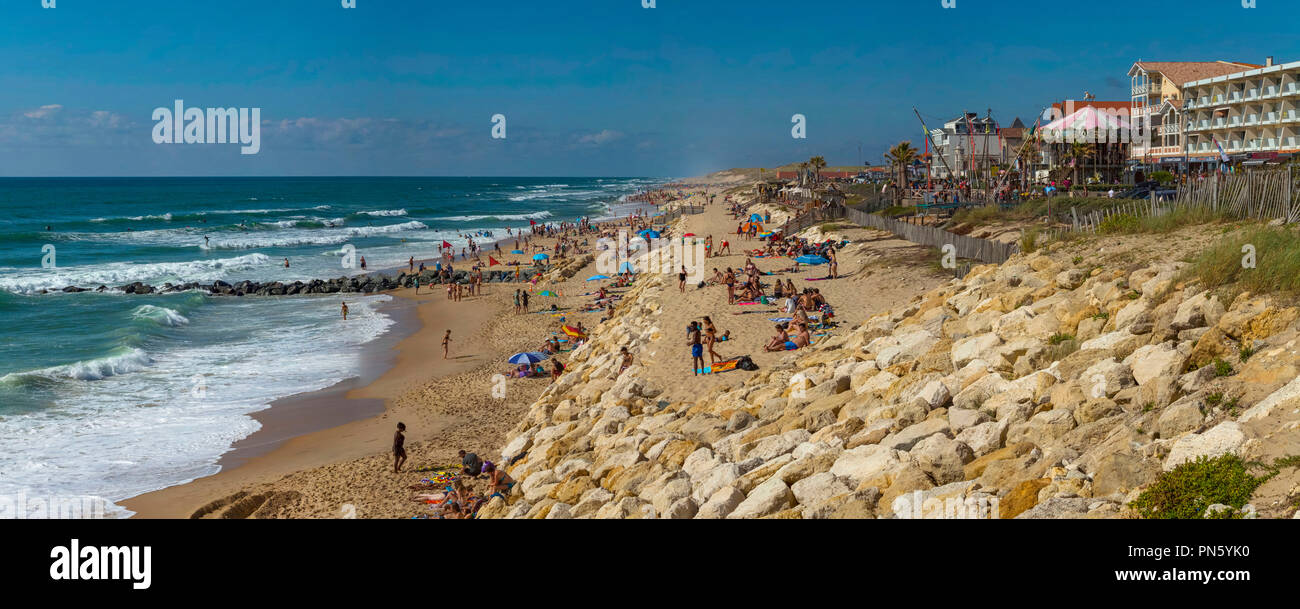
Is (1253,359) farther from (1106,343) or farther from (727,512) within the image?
(727,512)

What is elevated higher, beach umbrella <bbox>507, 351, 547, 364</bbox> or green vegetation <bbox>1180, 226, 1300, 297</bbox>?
green vegetation <bbox>1180, 226, 1300, 297</bbox>

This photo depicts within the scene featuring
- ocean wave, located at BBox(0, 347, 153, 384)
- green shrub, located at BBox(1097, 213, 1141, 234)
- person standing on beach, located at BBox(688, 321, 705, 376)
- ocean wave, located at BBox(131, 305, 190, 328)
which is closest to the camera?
person standing on beach, located at BBox(688, 321, 705, 376)

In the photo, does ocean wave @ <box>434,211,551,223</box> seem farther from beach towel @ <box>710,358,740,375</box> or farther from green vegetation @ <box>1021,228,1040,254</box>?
beach towel @ <box>710,358,740,375</box>

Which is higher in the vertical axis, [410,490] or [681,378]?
[681,378]

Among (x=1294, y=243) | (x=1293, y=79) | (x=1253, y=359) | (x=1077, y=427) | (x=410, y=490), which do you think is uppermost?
(x=1293, y=79)

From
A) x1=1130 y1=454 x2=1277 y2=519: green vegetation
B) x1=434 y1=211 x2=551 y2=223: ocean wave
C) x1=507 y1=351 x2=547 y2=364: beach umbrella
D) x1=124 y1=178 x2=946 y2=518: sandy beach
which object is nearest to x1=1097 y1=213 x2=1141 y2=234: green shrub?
x1=124 y1=178 x2=946 y2=518: sandy beach

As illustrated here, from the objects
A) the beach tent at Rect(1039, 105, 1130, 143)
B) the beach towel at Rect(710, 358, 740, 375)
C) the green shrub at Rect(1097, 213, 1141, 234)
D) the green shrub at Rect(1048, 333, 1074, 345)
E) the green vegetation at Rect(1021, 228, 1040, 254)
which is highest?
the beach tent at Rect(1039, 105, 1130, 143)
